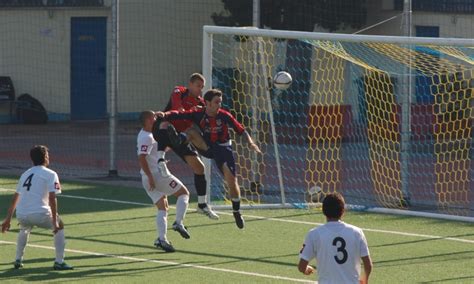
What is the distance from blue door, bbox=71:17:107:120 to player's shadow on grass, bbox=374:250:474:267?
74.4ft

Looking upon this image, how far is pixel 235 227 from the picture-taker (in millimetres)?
16984

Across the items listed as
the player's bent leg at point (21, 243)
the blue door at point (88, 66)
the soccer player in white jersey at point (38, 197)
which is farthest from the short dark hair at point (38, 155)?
the blue door at point (88, 66)

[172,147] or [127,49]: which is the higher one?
[127,49]

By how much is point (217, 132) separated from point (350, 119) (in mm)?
10855

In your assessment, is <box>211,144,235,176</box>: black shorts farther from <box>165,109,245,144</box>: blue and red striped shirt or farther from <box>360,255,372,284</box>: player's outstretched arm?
<box>360,255,372,284</box>: player's outstretched arm

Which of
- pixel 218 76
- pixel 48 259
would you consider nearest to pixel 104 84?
A: pixel 218 76

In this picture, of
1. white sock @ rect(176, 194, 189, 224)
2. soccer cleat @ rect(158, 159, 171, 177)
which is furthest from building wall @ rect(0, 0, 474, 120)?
soccer cleat @ rect(158, 159, 171, 177)

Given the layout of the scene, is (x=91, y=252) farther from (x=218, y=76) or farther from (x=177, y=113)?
(x=218, y=76)

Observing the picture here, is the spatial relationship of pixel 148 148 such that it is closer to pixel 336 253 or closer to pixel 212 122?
pixel 212 122

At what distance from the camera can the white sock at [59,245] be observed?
514 inches

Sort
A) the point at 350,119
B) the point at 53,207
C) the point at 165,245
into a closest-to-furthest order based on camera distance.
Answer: the point at 53,207
the point at 165,245
the point at 350,119

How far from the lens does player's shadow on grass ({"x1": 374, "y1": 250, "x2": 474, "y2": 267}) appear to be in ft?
46.3

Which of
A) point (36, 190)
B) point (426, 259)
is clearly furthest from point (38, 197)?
point (426, 259)

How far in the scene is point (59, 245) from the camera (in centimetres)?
1314
